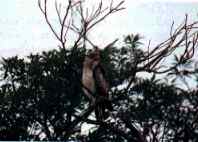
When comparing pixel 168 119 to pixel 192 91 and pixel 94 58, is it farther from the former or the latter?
pixel 94 58

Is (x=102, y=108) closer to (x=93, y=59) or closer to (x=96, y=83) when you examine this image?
(x=96, y=83)

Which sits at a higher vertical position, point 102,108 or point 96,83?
point 96,83

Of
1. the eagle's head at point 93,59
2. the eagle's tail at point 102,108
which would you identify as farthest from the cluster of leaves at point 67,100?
the eagle's tail at point 102,108

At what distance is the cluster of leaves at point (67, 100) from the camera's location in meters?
10.4

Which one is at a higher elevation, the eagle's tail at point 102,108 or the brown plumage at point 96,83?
the brown plumage at point 96,83

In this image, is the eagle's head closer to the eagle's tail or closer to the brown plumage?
the brown plumage

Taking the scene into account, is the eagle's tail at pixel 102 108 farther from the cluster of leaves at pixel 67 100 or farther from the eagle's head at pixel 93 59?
the cluster of leaves at pixel 67 100

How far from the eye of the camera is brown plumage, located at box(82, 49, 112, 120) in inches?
287

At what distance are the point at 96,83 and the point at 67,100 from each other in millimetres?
2825

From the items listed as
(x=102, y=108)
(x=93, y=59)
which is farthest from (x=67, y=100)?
(x=102, y=108)

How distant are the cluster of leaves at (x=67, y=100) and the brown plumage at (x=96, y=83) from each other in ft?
6.58

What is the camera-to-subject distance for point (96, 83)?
25.8ft

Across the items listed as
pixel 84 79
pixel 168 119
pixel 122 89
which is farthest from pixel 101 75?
pixel 168 119

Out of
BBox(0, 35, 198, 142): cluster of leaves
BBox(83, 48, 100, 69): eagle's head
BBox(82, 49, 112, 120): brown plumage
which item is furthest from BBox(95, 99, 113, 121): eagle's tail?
BBox(0, 35, 198, 142): cluster of leaves
